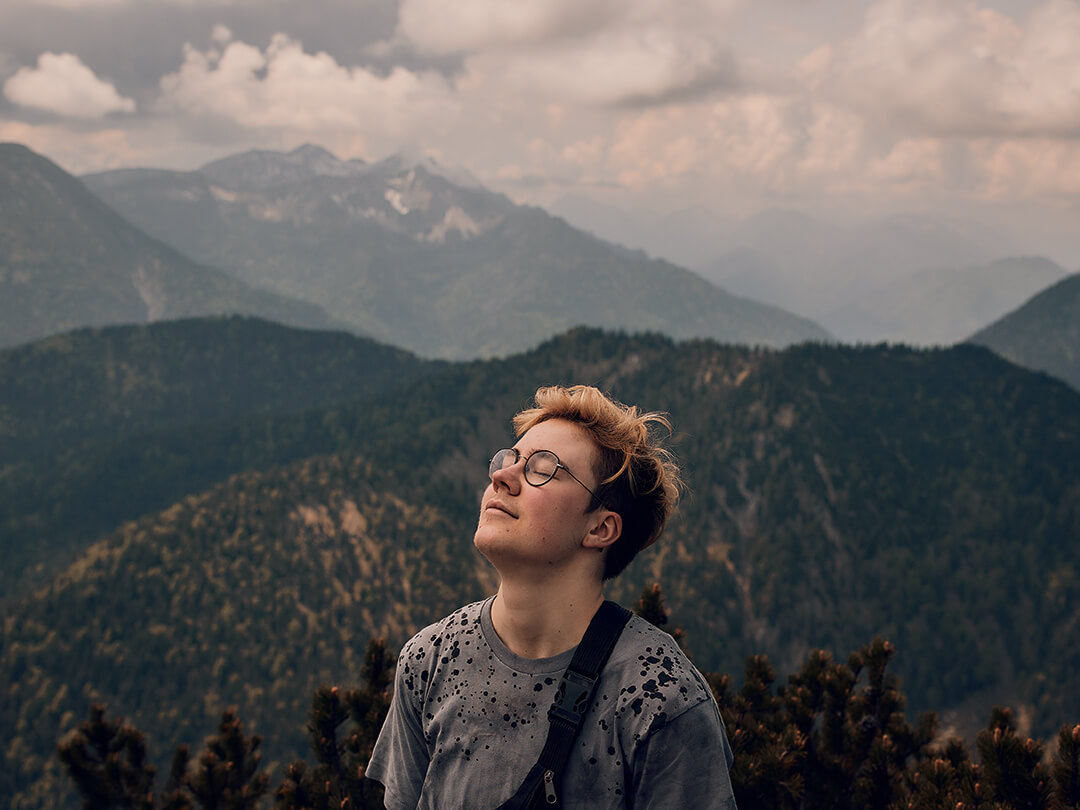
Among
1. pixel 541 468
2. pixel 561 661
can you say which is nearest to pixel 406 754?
pixel 561 661

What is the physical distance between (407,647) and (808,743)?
9217 mm

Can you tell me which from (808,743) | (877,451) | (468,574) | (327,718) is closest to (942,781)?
(808,743)

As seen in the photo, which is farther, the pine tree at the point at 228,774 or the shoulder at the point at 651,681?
the pine tree at the point at 228,774

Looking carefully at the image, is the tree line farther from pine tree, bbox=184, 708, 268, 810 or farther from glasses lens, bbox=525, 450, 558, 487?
glasses lens, bbox=525, 450, 558, 487

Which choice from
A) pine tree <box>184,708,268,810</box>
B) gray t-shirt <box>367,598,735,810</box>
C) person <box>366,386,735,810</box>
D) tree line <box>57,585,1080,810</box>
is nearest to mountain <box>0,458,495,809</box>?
pine tree <box>184,708,268,810</box>

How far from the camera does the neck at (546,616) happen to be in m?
6.17

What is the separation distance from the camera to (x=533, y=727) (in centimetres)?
599

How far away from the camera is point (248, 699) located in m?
137

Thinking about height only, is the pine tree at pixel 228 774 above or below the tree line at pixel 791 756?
below

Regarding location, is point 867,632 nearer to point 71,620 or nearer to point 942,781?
point 71,620

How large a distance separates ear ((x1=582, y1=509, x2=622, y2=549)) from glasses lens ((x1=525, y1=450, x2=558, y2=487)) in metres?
0.56

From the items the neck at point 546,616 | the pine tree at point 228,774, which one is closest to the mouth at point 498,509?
the neck at point 546,616

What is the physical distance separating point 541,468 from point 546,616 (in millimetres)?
1205

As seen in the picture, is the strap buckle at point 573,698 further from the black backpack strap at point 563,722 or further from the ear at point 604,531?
the ear at point 604,531
